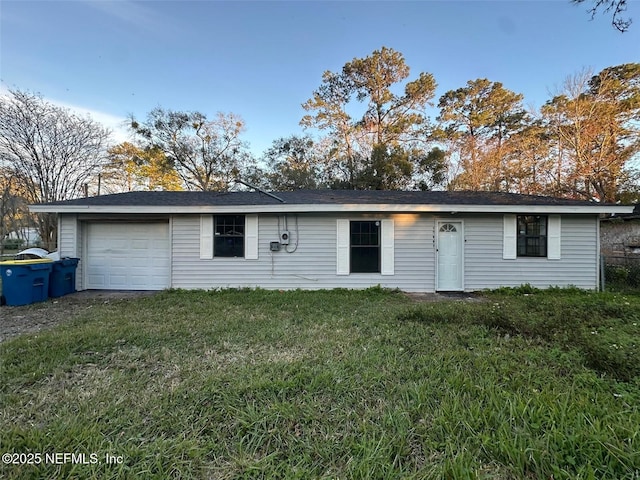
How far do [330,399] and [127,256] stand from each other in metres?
7.27

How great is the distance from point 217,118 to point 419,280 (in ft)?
60.7

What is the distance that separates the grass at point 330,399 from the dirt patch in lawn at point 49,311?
75 centimetres

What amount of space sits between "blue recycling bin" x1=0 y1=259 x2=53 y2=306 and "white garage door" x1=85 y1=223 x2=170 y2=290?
1415mm

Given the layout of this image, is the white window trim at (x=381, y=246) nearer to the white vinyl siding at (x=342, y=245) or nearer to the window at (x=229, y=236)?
the white vinyl siding at (x=342, y=245)

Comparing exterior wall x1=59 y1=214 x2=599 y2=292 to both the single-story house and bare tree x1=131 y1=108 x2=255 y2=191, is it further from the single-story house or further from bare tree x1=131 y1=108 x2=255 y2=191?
bare tree x1=131 y1=108 x2=255 y2=191

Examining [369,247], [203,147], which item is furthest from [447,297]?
[203,147]

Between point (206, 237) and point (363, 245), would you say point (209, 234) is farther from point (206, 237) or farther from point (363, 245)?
point (363, 245)

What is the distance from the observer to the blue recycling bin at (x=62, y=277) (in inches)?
257

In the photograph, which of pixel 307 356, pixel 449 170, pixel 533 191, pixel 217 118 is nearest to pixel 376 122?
pixel 449 170

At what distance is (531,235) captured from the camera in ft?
24.0

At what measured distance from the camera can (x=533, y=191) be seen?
52.1 feet

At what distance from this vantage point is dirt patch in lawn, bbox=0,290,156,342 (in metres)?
4.34

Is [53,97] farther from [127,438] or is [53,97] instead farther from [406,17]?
[127,438]

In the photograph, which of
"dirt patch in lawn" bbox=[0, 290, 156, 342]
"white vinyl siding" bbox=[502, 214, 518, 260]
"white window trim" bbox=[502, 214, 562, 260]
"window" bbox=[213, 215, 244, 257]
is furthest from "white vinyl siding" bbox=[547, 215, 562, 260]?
"dirt patch in lawn" bbox=[0, 290, 156, 342]
